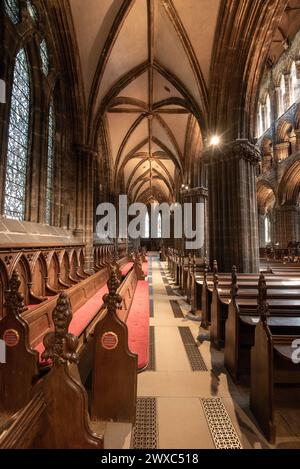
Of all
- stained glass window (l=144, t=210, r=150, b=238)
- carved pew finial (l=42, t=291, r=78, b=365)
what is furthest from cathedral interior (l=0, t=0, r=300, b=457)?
stained glass window (l=144, t=210, r=150, b=238)

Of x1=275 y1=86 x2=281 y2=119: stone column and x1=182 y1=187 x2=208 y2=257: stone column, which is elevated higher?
x1=275 y1=86 x2=281 y2=119: stone column

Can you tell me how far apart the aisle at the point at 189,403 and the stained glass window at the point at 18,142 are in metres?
4.85

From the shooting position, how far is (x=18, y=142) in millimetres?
6387

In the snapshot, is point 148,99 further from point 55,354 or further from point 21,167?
point 55,354

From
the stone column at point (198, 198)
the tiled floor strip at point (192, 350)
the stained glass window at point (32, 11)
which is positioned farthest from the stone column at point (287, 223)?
the stained glass window at point (32, 11)

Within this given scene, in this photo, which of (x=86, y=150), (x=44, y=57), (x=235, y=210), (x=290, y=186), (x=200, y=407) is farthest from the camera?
(x=290, y=186)

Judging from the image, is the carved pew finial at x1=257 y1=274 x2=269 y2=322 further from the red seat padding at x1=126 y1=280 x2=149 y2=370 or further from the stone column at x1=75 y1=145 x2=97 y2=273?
the stone column at x1=75 y1=145 x2=97 y2=273

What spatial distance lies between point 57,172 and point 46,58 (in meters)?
3.54

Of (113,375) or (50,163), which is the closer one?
(113,375)

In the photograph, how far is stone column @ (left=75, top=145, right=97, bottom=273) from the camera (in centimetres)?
1018

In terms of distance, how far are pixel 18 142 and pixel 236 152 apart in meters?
6.78

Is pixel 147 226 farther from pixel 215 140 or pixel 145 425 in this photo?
pixel 145 425

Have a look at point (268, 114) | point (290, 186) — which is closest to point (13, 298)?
point (290, 186)

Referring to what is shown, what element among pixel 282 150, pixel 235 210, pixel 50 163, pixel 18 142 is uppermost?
pixel 282 150
